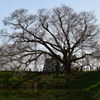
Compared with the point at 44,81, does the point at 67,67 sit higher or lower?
higher

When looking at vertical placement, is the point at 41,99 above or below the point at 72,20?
below

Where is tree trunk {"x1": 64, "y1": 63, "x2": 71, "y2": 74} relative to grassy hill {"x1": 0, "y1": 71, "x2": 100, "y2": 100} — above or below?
above

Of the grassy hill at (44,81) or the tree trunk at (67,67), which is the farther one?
the tree trunk at (67,67)

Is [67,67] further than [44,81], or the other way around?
[67,67]

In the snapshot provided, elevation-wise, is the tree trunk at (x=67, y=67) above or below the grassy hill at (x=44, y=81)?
above

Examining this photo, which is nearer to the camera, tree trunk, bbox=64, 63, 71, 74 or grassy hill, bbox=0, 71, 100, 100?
grassy hill, bbox=0, 71, 100, 100

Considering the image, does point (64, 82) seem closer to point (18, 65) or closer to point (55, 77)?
point (55, 77)

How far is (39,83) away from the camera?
157 ft

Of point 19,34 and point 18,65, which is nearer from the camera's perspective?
point 18,65

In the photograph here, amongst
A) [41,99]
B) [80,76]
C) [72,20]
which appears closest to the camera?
[41,99]

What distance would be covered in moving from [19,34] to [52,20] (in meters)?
7.32

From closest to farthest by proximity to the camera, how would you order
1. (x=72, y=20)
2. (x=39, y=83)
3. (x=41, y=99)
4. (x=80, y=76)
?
1. (x=41, y=99)
2. (x=39, y=83)
3. (x=80, y=76)
4. (x=72, y=20)

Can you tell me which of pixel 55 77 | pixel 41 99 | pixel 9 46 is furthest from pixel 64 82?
pixel 41 99

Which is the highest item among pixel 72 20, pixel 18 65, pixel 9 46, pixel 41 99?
pixel 72 20
